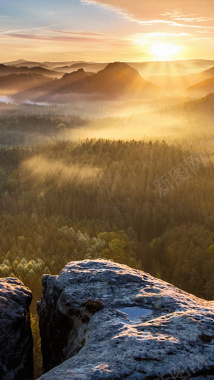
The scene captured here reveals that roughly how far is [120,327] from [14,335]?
10462 mm

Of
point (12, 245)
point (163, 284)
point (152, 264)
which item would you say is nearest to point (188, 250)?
point (152, 264)

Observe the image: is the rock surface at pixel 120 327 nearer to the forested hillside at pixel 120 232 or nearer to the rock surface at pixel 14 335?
the rock surface at pixel 14 335

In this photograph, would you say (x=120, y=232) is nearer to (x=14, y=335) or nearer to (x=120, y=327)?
(x=14, y=335)

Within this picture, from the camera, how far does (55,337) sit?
2486 centimetres

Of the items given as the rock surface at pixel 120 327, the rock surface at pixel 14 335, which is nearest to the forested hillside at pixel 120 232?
the rock surface at pixel 14 335

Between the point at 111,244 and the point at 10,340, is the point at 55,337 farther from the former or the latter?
the point at 111,244

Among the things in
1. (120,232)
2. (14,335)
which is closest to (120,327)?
(14,335)

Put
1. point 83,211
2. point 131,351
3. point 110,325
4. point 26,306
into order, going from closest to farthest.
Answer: point 131,351 < point 110,325 < point 26,306 < point 83,211

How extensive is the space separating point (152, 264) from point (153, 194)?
7471 centimetres

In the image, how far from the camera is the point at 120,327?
746 inches

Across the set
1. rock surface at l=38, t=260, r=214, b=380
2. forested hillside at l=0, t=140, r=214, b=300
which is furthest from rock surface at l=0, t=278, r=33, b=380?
forested hillside at l=0, t=140, r=214, b=300

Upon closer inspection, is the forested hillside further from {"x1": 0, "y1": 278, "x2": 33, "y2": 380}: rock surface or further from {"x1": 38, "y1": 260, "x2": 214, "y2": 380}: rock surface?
{"x1": 38, "y1": 260, "x2": 214, "y2": 380}: rock surface

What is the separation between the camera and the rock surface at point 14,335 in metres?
24.5

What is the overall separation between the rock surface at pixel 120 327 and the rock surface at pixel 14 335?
144cm
